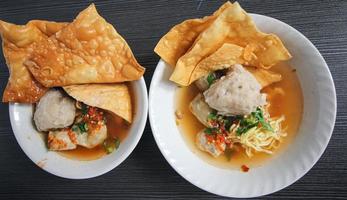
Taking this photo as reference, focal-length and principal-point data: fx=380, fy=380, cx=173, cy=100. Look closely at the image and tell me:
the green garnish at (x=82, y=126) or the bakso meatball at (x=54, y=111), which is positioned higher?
the bakso meatball at (x=54, y=111)

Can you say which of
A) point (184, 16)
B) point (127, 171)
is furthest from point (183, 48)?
point (127, 171)

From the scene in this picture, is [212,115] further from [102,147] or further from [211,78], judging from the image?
[102,147]

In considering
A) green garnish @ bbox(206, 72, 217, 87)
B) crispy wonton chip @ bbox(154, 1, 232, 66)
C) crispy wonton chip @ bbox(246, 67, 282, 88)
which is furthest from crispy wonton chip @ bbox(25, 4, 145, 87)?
crispy wonton chip @ bbox(246, 67, 282, 88)

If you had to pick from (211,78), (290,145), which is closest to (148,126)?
(211,78)

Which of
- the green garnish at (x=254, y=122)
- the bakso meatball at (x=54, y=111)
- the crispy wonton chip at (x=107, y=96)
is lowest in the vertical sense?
the green garnish at (x=254, y=122)

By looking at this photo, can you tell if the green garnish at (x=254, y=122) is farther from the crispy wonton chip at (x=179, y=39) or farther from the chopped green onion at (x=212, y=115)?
the crispy wonton chip at (x=179, y=39)

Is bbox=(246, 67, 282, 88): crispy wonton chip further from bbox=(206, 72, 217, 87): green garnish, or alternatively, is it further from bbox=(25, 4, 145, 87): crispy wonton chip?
bbox=(25, 4, 145, 87): crispy wonton chip

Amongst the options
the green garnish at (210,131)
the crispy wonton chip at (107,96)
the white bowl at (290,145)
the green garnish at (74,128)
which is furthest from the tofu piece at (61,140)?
the green garnish at (210,131)

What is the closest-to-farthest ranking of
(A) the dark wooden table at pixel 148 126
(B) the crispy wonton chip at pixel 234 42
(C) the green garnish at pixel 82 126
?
(B) the crispy wonton chip at pixel 234 42
(A) the dark wooden table at pixel 148 126
(C) the green garnish at pixel 82 126
